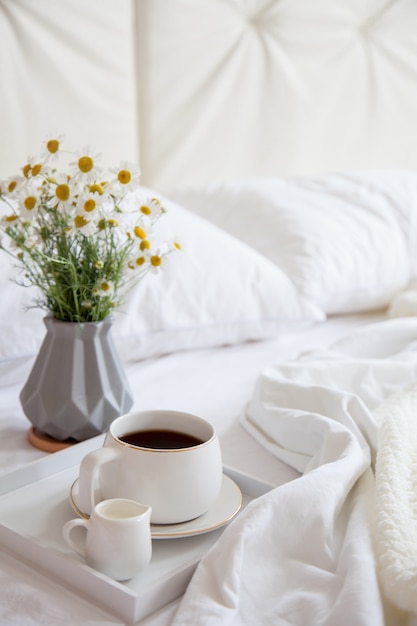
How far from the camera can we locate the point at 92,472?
0.53m

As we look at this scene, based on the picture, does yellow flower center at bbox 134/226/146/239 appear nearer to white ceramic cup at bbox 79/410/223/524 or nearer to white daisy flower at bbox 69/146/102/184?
white daisy flower at bbox 69/146/102/184

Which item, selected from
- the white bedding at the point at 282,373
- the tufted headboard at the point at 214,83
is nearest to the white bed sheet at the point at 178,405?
the white bedding at the point at 282,373

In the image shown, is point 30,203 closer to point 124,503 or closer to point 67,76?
point 124,503

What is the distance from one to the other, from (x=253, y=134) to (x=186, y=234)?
55 cm

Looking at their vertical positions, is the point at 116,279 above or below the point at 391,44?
below

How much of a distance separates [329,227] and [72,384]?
69cm

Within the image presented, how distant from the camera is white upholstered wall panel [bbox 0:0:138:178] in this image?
1185 millimetres

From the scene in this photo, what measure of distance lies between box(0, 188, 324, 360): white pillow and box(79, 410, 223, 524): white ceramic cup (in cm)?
37

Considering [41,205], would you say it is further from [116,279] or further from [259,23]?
[259,23]

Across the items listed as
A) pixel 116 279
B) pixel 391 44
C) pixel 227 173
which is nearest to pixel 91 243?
pixel 116 279

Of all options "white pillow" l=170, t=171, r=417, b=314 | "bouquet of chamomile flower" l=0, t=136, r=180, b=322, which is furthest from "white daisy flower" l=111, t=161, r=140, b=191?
"white pillow" l=170, t=171, r=417, b=314

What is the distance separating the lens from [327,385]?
0.86 metres

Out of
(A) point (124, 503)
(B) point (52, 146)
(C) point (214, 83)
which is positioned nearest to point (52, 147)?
(B) point (52, 146)

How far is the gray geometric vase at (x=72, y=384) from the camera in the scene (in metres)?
0.72
